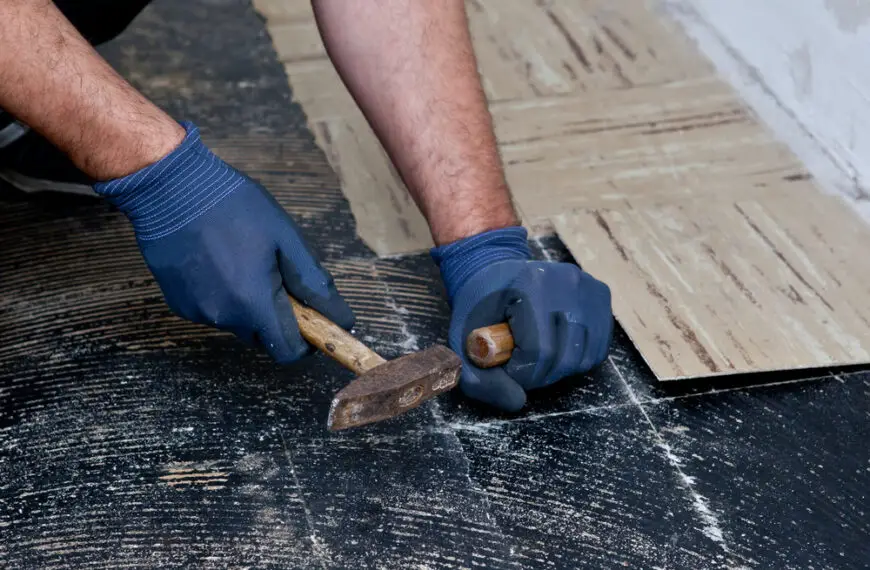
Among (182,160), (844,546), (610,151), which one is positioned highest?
(182,160)

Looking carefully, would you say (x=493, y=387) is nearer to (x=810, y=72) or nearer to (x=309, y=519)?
(x=309, y=519)

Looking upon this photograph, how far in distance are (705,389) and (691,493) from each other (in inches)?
9.8

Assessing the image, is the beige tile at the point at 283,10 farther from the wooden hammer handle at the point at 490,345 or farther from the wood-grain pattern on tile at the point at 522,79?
the wooden hammer handle at the point at 490,345

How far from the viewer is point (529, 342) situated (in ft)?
4.87

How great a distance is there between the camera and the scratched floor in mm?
1383

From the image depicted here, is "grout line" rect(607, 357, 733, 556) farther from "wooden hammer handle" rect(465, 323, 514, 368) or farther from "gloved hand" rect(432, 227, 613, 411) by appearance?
"wooden hammer handle" rect(465, 323, 514, 368)

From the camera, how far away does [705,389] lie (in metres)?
1.67

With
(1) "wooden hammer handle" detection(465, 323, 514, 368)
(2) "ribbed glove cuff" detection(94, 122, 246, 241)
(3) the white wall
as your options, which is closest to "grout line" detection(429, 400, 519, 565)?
(1) "wooden hammer handle" detection(465, 323, 514, 368)

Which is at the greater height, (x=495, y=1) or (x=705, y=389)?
(x=495, y=1)

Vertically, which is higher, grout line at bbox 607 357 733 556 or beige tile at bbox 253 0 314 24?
beige tile at bbox 253 0 314 24

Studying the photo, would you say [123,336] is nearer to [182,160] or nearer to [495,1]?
[182,160]

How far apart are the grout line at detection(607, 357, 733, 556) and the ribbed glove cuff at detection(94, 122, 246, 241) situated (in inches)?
31.7

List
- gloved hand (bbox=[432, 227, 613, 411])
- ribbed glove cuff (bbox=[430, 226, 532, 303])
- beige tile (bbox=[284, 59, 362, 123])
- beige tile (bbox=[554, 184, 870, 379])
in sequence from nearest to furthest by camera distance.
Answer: gloved hand (bbox=[432, 227, 613, 411])
ribbed glove cuff (bbox=[430, 226, 532, 303])
beige tile (bbox=[554, 184, 870, 379])
beige tile (bbox=[284, 59, 362, 123])

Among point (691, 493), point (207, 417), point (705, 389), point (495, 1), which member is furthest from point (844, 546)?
point (495, 1)
